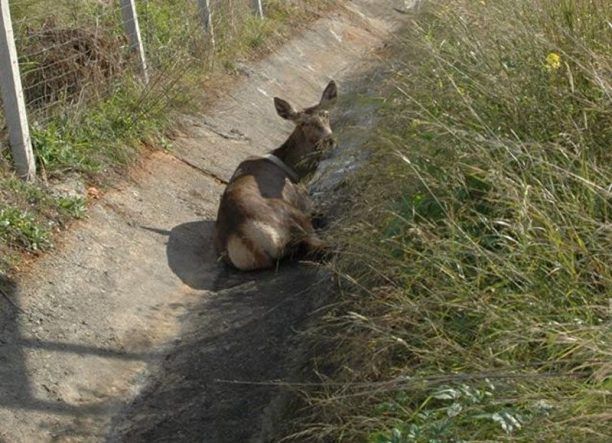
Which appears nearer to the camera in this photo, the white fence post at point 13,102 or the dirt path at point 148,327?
the dirt path at point 148,327

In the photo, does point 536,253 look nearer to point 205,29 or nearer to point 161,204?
point 161,204

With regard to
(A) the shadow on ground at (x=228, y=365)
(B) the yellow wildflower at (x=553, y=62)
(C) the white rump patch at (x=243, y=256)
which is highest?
(B) the yellow wildflower at (x=553, y=62)

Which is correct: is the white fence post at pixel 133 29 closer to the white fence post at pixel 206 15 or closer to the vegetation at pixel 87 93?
the vegetation at pixel 87 93

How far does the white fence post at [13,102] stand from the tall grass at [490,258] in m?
2.77

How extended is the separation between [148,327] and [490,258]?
12.0ft

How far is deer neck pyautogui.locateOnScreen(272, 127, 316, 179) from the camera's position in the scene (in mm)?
11602

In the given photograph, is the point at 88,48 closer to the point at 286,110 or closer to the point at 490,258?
the point at 286,110

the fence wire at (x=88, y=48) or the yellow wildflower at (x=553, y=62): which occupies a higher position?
the yellow wildflower at (x=553, y=62)

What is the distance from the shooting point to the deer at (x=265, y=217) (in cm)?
966

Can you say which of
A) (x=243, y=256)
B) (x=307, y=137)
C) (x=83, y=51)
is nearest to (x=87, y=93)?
(x=83, y=51)

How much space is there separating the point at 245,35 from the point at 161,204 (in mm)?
5587

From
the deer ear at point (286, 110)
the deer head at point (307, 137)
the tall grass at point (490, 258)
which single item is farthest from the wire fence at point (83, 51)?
the tall grass at point (490, 258)

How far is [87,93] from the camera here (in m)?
11.3

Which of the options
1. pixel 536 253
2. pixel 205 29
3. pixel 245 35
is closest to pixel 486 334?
pixel 536 253
